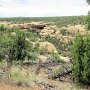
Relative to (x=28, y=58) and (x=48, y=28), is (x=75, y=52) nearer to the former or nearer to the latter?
(x=28, y=58)

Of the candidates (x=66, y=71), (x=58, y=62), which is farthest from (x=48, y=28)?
(x=66, y=71)

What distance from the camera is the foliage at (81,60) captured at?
61.9 ft

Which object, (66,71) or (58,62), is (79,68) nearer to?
(66,71)

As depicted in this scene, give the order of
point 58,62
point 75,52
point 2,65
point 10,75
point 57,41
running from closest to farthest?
1. point 10,75
2. point 2,65
3. point 75,52
4. point 58,62
5. point 57,41

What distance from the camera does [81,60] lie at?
1938cm

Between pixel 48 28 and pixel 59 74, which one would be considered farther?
pixel 48 28

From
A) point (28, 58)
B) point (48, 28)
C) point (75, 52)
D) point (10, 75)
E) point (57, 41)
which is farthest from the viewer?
point (48, 28)

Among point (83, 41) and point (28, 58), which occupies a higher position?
point (83, 41)

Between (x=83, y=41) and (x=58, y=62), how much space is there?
5.84 m

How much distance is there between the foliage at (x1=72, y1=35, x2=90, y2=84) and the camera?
18.9 m

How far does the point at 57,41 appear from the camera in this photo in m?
46.7

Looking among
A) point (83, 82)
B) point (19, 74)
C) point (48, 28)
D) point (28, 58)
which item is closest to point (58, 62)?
point (28, 58)

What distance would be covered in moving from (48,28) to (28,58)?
3238 cm

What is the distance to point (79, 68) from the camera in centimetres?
1936
